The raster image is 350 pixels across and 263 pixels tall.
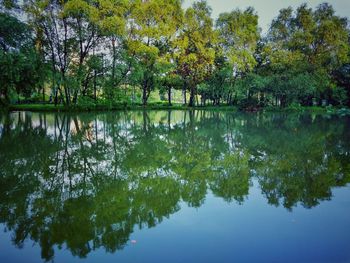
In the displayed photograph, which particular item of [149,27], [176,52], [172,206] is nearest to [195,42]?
[176,52]

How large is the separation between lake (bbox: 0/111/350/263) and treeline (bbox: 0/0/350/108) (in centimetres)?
1692

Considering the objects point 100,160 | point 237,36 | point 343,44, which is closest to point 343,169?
point 100,160

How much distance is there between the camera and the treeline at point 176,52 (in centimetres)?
2969

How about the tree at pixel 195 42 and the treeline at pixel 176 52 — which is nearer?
the treeline at pixel 176 52

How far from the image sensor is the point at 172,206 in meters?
4.99

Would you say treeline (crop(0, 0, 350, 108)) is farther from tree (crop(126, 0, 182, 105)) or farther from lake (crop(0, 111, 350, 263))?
lake (crop(0, 111, 350, 263))

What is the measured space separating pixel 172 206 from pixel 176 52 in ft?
126

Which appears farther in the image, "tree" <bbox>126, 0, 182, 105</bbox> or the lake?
"tree" <bbox>126, 0, 182, 105</bbox>

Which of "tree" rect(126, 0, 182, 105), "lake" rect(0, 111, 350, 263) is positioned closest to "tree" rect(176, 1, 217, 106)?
"tree" rect(126, 0, 182, 105)

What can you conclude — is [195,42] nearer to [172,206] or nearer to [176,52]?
[176,52]

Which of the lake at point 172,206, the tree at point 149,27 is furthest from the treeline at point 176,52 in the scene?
the lake at point 172,206

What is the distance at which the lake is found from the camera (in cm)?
357

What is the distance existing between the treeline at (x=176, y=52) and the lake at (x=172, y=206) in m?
16.9

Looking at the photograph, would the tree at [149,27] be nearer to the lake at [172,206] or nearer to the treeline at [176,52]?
the treeline at [176,52]
